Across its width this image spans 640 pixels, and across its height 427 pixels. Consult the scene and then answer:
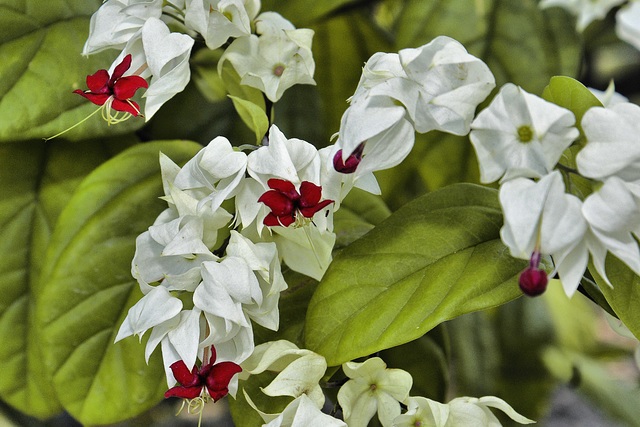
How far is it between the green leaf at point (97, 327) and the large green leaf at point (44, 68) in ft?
0.22

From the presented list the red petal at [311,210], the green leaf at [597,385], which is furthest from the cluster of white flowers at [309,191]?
the green leaf at [597,385]

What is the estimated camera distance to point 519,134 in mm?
255

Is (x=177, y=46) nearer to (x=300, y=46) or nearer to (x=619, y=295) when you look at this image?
(x=300, y=46)

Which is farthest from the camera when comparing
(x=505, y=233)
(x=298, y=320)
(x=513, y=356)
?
(x=513, y=356)

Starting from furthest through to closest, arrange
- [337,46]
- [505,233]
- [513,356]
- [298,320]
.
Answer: [513,356]
[337,46]
[298,320]
[505,233]

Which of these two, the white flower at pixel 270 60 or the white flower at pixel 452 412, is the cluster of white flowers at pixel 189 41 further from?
the white flower at pixel 452 412

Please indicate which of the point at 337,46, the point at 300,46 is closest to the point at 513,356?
the point at 337,46

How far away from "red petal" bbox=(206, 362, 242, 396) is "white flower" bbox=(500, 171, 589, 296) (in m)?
0.14

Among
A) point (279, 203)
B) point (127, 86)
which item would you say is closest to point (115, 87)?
point (127, 86)

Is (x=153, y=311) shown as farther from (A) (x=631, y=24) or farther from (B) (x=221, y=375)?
(A) (x=631, y=24)

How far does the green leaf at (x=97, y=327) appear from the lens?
369 mm

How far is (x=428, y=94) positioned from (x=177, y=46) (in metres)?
0.13

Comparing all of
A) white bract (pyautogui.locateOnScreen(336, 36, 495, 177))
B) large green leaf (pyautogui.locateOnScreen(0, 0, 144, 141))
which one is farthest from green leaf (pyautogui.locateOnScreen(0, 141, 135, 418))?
white bract (pyautogui.locateOnScreen(336, 36, 495, 177))

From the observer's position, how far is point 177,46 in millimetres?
308
